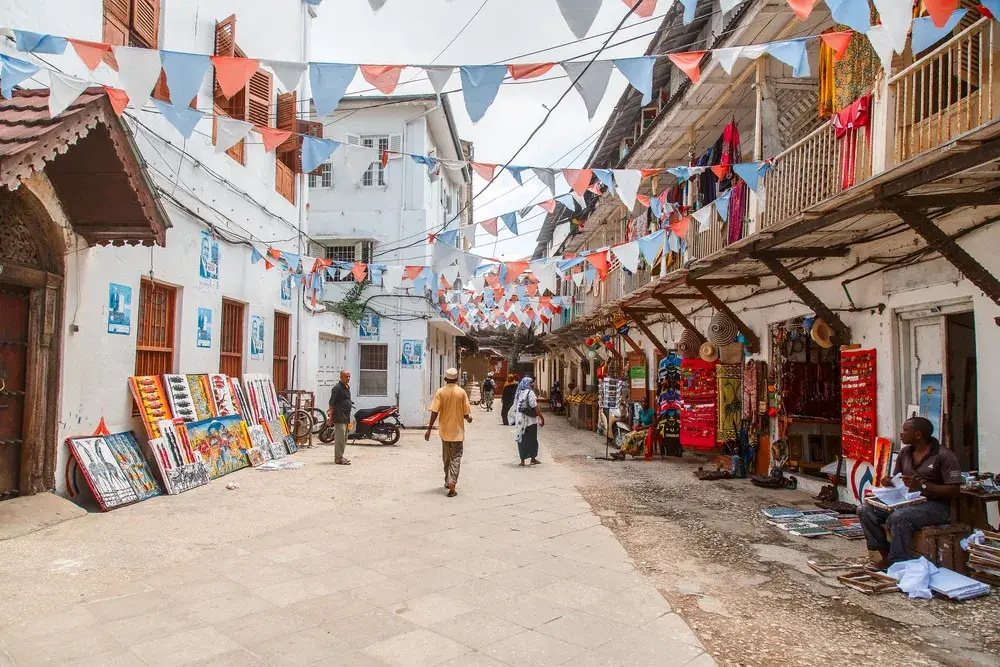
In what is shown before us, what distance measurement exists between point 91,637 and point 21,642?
1.14 feet

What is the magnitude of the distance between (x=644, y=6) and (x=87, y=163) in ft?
18.5

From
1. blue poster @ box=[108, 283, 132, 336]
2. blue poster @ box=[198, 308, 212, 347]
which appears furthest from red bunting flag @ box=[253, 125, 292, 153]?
blue poster @ box=[198, 308, 212, 347]

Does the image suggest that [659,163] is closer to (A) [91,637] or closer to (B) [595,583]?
(B) [595,583]

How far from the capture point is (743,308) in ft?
38.3

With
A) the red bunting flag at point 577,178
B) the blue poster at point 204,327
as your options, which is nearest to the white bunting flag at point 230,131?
the red bunting flag at point 577,178

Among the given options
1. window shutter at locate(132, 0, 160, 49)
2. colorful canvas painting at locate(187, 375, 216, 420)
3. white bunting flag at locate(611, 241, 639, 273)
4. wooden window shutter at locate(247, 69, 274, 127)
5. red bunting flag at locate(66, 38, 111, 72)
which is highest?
wooden window shutter at locate(247, 69, 274, 127)

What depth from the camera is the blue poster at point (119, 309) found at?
810 centimetres

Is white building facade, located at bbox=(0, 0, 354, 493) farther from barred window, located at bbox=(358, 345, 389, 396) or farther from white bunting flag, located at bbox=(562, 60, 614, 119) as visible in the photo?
barred window, located at bbox=(358, 345, 389, 396)

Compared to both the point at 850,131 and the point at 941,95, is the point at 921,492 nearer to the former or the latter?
the point at 941,95

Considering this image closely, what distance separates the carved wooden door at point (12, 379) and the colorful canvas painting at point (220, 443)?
258 centimetres

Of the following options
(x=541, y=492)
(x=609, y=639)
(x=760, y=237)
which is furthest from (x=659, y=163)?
(x=609, y=639)

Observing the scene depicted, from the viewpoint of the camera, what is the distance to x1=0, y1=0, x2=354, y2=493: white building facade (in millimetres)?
7254

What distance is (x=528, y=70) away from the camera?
19.1 feet

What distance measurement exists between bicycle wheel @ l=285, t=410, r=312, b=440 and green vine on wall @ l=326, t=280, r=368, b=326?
19.5 ft
